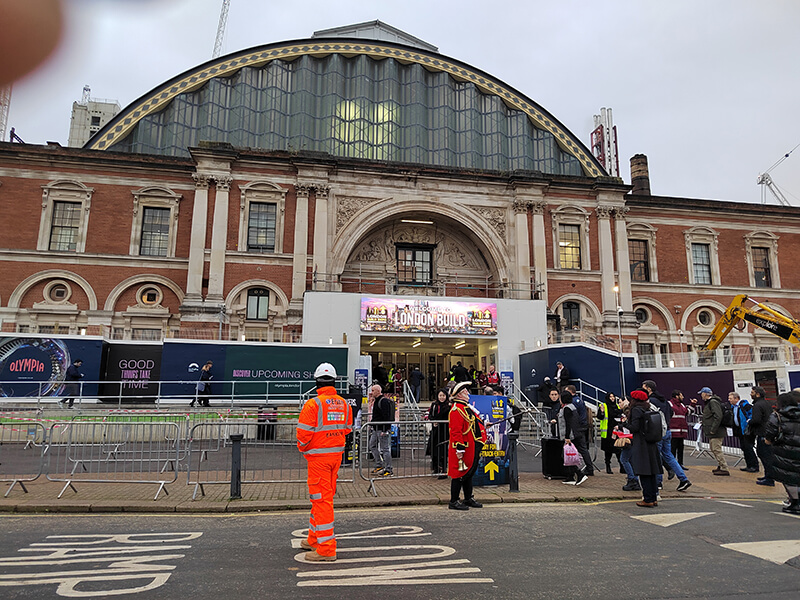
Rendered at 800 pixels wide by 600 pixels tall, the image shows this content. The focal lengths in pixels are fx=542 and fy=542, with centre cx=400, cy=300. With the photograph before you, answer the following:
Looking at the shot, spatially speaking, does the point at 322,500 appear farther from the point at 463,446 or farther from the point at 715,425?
the point at 715,425

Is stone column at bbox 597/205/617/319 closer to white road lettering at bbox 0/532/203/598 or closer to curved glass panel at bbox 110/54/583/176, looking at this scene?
curved glass panel at bbox 110/54/583/176

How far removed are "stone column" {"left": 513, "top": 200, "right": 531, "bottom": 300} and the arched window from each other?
287 cm

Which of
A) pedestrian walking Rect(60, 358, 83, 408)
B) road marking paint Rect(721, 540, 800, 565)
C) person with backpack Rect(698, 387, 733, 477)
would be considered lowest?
road marking paint Rect(721, 540, 800, 565)

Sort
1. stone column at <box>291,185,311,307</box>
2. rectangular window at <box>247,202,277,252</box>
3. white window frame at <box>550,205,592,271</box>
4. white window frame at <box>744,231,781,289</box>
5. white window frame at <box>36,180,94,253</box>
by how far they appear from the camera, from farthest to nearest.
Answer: white window frame at <box>744,231,781,289</box> → white window frame at <box>550,205,592,271</box> → rectangular window at <box>247,202,277,252</box> → stone column at <box>291,185,311,307</box> → white window frame at <box>36,180,94,253</box>

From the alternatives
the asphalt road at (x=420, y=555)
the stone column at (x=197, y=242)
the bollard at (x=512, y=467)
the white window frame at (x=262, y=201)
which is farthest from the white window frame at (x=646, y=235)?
the asphalt road at (x=420, y=555)

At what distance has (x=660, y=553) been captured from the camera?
659cm

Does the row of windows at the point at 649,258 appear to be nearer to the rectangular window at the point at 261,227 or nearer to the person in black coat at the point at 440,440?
the rectangular window at the point at 261,227

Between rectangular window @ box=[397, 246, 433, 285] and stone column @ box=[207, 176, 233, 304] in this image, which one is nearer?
stone column @ box=[207, 176, 233, 304]

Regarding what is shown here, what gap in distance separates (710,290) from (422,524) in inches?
1348

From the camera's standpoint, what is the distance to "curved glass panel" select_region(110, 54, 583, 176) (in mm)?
34750

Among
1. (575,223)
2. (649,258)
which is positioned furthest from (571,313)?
(649,258)

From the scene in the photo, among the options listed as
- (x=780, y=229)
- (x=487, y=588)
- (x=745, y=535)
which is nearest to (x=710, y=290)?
(x=780, y=229)

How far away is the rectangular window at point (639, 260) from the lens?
3512 cm

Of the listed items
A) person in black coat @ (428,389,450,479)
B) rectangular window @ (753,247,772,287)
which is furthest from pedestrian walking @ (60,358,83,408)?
rectangular window @ (753,247,772,287)
